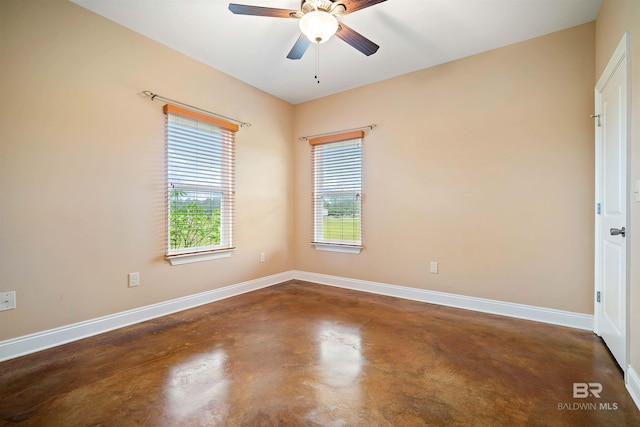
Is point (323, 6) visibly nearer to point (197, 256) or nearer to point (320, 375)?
point (320, 375)

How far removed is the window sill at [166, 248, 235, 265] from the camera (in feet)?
9.94

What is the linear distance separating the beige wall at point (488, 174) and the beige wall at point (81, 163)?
2195 mm

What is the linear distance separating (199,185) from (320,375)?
2412 millimetres

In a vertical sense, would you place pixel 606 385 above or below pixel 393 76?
below

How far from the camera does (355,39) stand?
90.0 inches

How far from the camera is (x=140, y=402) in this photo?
1.59 meters

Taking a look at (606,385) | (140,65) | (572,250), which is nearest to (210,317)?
(140,65)

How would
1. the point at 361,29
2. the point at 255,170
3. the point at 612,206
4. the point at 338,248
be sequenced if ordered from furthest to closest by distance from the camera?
the point at 338,248 < the point at 255,170 < the point at 361,29 < the point at 612,206

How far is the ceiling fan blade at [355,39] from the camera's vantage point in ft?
7.11

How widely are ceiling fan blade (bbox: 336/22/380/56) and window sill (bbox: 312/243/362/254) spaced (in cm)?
238

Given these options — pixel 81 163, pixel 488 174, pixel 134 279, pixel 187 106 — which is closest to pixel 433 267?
pixel 488 174

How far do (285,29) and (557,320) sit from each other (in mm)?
3698

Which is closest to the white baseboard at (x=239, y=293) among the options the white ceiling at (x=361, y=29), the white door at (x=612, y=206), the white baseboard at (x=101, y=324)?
the white baseboard at (x=101, y=324)

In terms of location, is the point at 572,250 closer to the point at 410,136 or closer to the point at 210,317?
the point at 410,136
